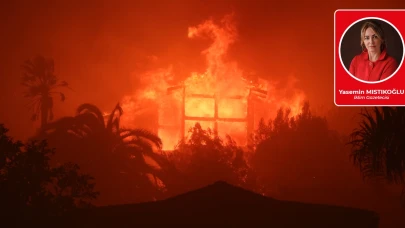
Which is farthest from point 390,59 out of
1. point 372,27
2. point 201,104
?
point 201,104

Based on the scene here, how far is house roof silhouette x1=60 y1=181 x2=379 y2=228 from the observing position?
11875mm

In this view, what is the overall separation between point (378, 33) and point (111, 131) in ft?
55.4

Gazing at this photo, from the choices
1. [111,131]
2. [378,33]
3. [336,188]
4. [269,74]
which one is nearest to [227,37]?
[269,74]

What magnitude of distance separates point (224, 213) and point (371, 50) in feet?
38.9

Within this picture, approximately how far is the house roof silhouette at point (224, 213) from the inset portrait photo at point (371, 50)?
10291mm

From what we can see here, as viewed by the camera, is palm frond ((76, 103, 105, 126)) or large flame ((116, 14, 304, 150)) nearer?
palm frond ((76, 103, 105, 126))

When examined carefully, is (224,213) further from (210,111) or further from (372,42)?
(210,111)

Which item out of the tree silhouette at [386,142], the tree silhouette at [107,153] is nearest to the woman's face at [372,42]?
the tree silhouette at [386,142]

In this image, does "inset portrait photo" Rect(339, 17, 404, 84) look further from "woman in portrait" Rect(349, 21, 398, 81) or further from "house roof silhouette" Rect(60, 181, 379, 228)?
"house roof silhouette" Rect(60, 181, 379, 228)

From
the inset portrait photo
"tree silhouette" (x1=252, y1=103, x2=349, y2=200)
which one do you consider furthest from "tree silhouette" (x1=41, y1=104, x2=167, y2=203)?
"tree silhouette" (x1=252, y1=103, x2=349, y2=200)

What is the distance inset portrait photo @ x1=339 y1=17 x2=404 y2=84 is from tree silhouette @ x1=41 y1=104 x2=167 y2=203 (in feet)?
41.0

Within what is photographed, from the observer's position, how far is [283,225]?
38.9ft

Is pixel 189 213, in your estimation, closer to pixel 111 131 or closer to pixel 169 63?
pixel 111 131

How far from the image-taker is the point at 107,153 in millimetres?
33188
